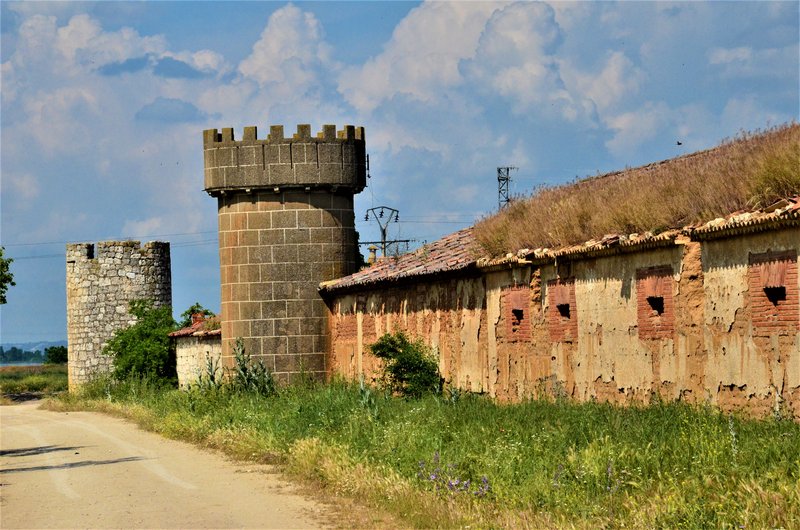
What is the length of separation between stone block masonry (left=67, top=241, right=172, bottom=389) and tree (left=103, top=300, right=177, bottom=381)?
1.31 meters

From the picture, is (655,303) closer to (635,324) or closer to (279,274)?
(635,324)

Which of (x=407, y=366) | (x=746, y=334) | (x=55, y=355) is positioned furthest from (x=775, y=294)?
(x=55, y=355)

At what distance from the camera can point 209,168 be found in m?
25.8

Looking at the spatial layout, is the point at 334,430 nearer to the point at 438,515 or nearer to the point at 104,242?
the point at 438,515

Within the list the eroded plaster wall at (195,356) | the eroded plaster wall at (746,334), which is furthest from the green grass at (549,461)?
the eroded plaster wall at (195,356)

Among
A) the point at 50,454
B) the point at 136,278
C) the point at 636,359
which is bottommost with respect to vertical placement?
the point at 50,454

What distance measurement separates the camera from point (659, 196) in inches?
578

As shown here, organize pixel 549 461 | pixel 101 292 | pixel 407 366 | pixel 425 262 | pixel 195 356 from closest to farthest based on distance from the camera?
pixel 549 461, pixel 407 366, pixel 425 262, pixel 195 356, pixel 101 292

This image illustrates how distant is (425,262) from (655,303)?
805 centimetres

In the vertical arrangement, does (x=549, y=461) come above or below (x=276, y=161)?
below

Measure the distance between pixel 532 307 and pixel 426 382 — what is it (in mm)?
3709

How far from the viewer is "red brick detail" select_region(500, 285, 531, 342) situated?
1742 centimetres

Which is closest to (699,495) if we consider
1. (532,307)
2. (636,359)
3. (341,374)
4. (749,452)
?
(749,452)

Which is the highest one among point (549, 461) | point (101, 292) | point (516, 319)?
point (101, 292)
